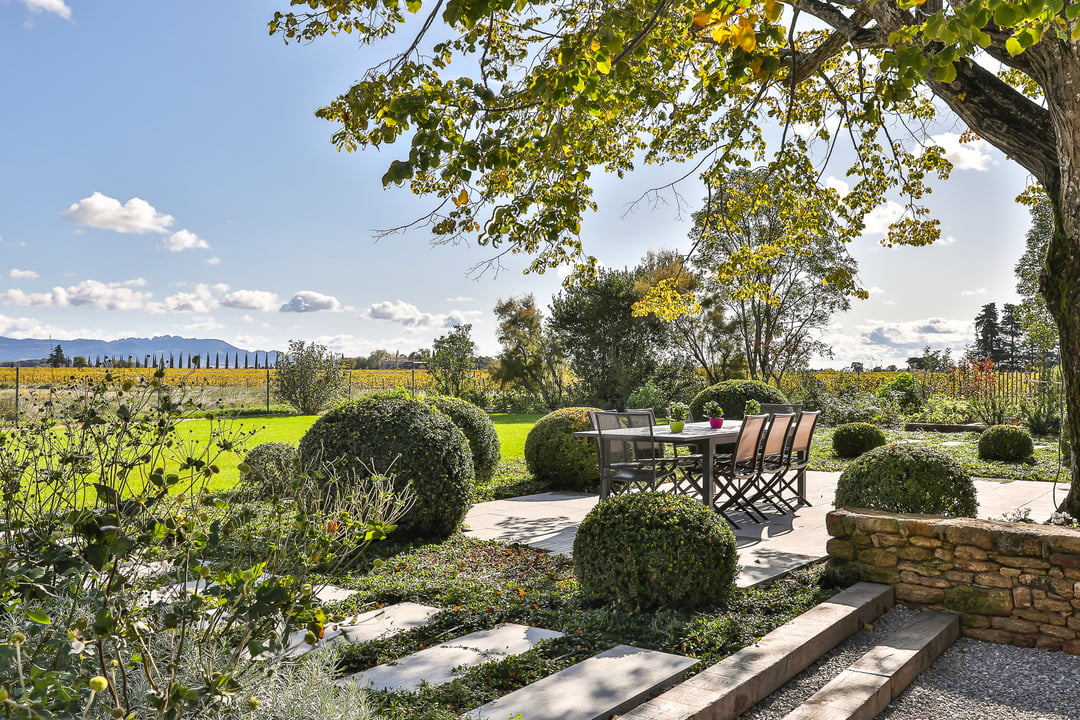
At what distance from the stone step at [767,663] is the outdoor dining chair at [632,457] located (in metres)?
2.41

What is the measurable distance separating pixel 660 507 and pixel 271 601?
2.63m

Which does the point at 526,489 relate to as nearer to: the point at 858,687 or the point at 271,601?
the point at 858,687

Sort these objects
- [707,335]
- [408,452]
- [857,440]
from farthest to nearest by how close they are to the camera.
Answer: [707,335] < [857,440] < [408,452]

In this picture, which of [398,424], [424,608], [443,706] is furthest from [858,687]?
[398,424]

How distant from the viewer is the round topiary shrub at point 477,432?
25.6 ft

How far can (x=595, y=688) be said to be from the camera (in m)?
2.72

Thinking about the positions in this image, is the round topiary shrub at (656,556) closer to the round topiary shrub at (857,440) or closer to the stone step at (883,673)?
the stone step at (883,673)

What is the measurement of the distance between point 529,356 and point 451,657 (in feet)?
71.0

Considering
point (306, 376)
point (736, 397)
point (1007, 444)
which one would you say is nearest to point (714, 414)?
point (736, 397)

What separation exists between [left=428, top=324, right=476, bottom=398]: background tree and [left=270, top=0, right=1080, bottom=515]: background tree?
1177cm

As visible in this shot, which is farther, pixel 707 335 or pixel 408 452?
pixel 707 335

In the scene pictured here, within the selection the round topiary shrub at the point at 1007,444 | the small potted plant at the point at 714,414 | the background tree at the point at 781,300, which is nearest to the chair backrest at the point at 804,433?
the small potted plant at the point at 714,414

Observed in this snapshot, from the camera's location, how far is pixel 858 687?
9.78 feet

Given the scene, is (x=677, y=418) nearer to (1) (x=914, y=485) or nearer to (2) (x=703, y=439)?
(2) (x=703, y=439)
